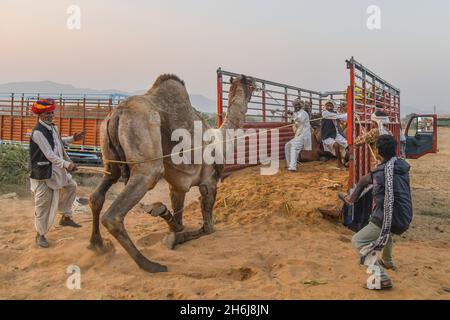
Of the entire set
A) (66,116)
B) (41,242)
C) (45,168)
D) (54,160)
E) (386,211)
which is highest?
(66,116)

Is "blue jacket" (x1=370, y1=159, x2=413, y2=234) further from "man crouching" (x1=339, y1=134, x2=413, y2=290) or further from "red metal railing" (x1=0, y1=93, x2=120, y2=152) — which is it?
"red metal railing" (x1=0, y1=93, x2=120, y2=152)

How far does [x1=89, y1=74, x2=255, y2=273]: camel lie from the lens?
14.0 ft

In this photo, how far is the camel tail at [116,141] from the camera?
456cm

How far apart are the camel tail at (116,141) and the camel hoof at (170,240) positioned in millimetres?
1030

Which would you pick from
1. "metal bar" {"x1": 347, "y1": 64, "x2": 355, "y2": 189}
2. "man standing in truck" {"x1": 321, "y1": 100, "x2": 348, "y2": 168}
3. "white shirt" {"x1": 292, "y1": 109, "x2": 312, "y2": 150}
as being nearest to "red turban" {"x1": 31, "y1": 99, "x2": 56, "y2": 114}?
"metal bar" {"x1": 347, "y1": 64, "x2": 355, "y2": 189}

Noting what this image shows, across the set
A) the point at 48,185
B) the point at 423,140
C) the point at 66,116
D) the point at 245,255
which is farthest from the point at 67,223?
the point at 423,140

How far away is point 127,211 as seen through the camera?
4281 millimetres

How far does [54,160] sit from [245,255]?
8.83 feet

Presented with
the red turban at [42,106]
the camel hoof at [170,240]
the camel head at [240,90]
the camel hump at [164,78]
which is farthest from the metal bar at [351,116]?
the red turban at [42,106]

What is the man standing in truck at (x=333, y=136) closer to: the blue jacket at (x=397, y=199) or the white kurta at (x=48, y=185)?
the blue jacket at (x=397, y=199)

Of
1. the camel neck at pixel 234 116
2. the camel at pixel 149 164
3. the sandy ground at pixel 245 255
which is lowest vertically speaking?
the sandy ground at pixel 245 255

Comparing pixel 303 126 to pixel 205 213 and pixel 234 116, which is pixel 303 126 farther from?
pixel 205 213

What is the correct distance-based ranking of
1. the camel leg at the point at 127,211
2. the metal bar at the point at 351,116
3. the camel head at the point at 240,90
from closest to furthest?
the camel leg at the point at 127,211 → the metal bar at the point at 351,116 → the camel head at the point at 240,90
